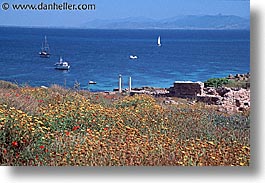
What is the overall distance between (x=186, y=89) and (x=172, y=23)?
27.3 inches

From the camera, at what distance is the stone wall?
7.42 metres

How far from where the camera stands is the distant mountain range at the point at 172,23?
7.36 m

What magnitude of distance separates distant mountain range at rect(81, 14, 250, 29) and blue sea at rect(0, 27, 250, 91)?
0.20 feet

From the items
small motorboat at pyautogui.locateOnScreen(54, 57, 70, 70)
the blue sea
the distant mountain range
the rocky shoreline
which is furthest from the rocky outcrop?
small motorboat at pyautogui.locateOnScreen(54, 57, 70, 70)

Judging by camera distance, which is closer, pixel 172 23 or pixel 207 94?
pixel 172 23

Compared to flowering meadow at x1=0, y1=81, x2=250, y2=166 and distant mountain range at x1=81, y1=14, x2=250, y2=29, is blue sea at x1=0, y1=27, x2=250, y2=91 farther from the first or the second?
flowering meadow at x1=0, y1=81, x2=250, y2=166

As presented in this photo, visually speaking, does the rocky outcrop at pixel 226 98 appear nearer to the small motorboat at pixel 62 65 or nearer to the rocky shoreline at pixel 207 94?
the rocky shoreline at pixel 207 94

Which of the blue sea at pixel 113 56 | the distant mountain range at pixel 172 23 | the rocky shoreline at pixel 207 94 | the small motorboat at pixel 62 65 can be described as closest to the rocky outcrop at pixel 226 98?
the rocky shoreline at pixel 207 94

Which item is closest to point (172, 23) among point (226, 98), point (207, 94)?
point (207, 94)

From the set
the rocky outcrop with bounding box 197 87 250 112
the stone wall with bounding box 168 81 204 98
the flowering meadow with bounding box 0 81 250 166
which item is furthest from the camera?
the stone wall with bounding box 168 81 204 98

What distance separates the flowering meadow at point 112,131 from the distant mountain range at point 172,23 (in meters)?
0.73

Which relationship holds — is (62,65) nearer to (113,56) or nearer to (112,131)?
(113,56)

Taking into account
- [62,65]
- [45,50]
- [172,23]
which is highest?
[172,23]

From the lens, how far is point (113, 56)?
294 inches
